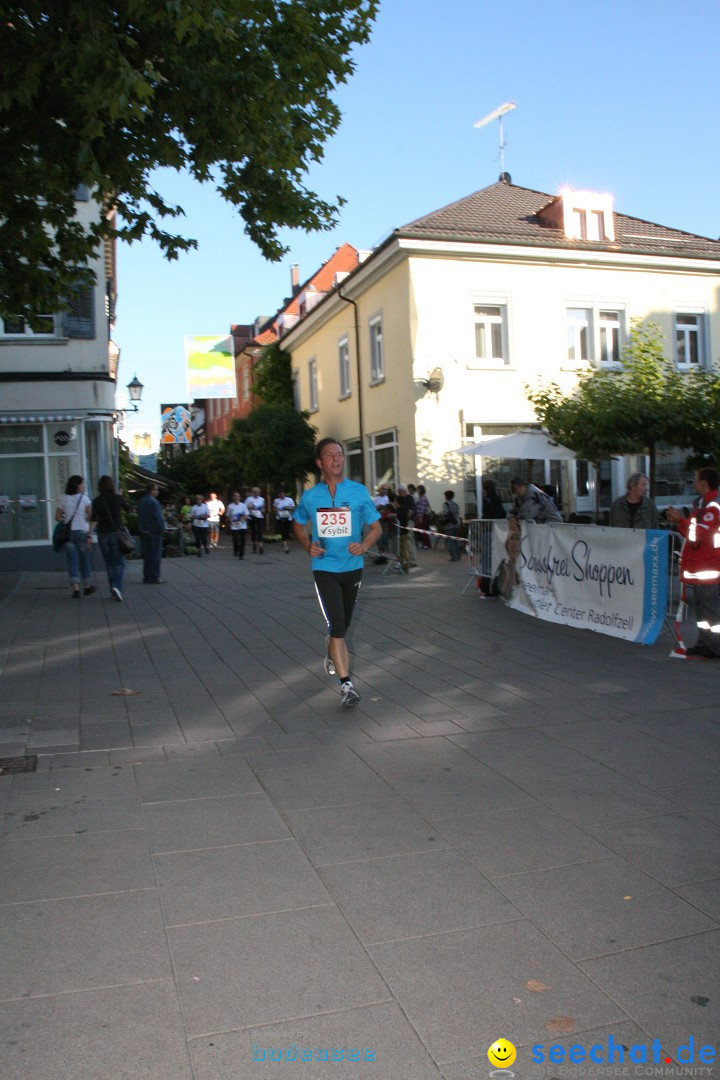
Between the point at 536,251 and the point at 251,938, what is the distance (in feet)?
75.7

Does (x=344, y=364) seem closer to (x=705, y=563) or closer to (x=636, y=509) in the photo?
(x=636, y=509)

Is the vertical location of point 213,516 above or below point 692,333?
below

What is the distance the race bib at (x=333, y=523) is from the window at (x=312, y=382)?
2722 cm

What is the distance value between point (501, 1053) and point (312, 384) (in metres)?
32.8

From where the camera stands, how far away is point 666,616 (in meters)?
9.33

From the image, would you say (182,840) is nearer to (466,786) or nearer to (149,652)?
(466,786)

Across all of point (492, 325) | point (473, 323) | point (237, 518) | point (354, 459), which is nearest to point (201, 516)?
point (237, 518)

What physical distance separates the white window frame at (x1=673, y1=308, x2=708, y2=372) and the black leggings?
21688 millimetres

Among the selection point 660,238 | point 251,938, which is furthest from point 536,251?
point 251,938

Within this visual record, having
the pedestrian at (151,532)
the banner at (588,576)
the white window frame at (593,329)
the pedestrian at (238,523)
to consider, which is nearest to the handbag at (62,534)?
the pedestrian at (151,532)

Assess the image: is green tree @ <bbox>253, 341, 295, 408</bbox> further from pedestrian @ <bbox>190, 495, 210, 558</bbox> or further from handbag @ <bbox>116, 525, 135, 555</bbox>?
handbag @ <bbox>116, 525, 135, 555</bbox>

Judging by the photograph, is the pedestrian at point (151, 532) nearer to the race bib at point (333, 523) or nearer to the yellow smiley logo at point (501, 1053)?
the race bib at point (333, 523)

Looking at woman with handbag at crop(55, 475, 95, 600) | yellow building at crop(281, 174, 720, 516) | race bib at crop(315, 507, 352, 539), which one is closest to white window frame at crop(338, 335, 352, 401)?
yellow building at crop(281, 174, 720, 516)

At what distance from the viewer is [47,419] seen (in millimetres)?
20297
